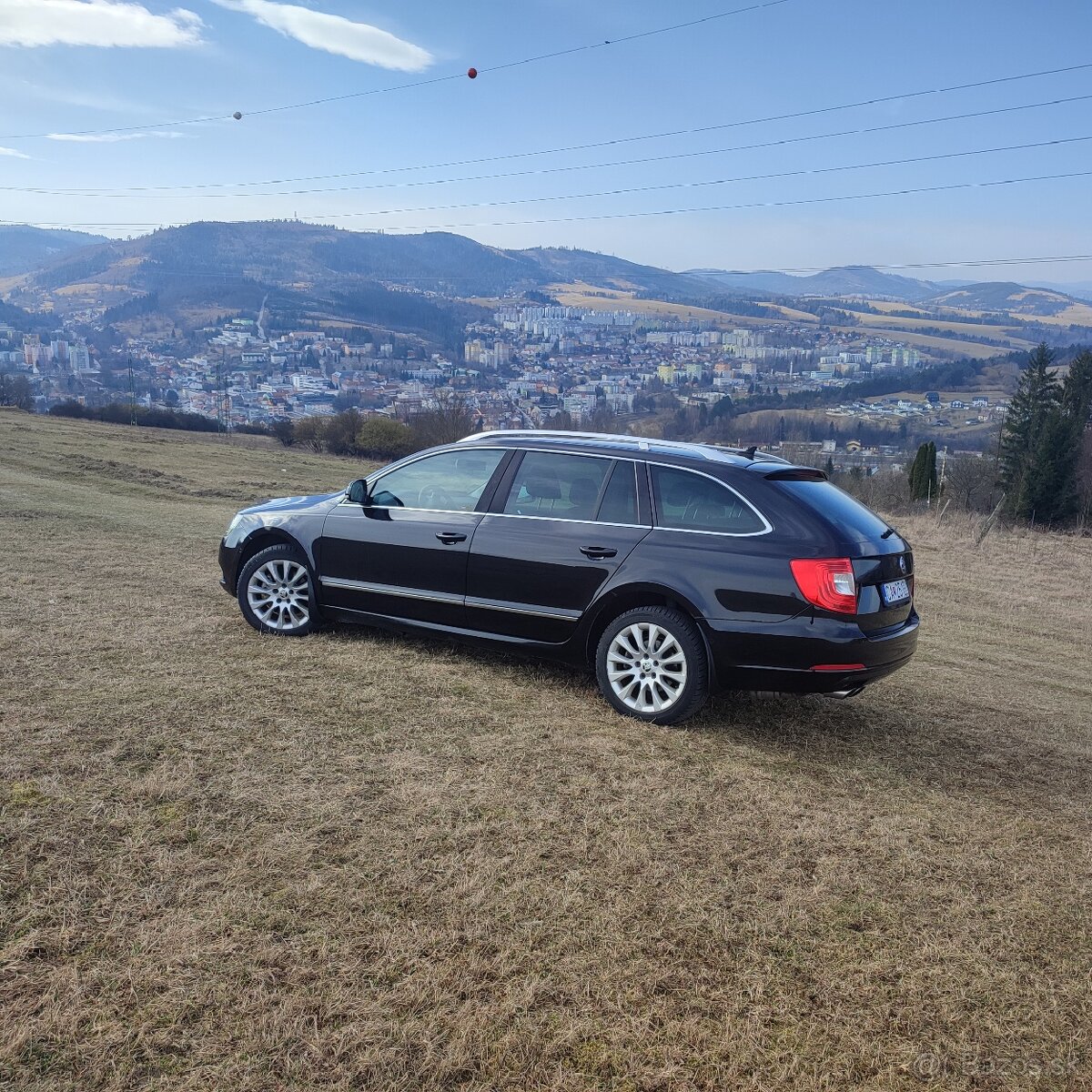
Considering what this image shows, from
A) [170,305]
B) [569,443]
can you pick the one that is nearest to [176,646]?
[569,443]

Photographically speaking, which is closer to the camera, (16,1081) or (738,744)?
(16,1081)

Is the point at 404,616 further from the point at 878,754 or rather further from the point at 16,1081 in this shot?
the point at 16,1081

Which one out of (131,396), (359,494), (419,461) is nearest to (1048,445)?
(419,461)

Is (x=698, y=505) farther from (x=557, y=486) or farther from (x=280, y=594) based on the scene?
(x=280, y=594)

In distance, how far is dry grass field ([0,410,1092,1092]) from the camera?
96.2 inches

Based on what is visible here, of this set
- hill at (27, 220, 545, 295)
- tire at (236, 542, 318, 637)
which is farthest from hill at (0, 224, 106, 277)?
tire at (236, 542, 318, 637)

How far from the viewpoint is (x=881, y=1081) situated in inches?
95.0

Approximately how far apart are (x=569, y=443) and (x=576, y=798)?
8.15 feet

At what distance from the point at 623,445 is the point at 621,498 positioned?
0.46 metres

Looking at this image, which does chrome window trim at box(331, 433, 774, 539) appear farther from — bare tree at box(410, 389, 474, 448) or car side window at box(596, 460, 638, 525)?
bare tree at box(410, 389, 474, 448)

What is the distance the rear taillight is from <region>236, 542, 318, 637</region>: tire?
3.28m

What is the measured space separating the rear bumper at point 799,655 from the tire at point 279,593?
9.45ft

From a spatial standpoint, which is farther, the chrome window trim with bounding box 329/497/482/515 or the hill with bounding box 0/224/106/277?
the hill with bounding box 0/224/106/277

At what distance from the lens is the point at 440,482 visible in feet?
19.9
